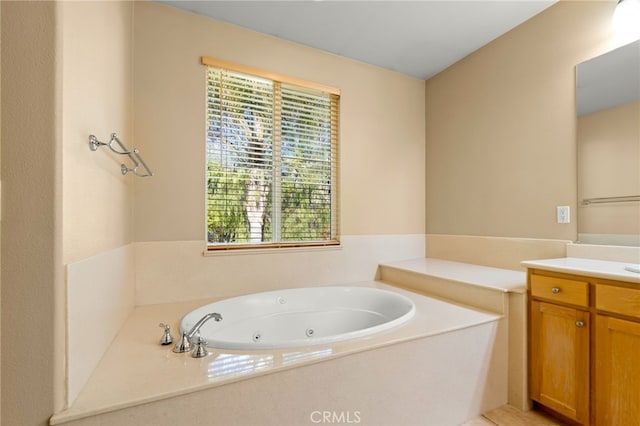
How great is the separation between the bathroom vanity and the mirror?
0.25 m

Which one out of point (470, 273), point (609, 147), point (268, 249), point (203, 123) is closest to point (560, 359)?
point (470, 273)

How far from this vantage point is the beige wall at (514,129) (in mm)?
2023

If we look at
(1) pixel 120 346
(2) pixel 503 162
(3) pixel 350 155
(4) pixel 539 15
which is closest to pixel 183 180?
(1) pixel 120 346

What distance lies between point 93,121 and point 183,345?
99 centimetres

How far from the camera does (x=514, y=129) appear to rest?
2.37 meters

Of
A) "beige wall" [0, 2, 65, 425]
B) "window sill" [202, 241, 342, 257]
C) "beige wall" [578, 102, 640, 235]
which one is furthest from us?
"window sill" [202, 241, 342, 257]

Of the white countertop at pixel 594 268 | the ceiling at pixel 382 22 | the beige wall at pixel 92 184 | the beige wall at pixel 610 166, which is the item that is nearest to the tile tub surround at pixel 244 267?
the beige wall at pixel 92 184

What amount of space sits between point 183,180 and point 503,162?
2.45m

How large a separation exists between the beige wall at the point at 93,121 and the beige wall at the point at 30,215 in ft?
0.17

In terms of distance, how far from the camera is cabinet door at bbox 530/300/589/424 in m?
1.47

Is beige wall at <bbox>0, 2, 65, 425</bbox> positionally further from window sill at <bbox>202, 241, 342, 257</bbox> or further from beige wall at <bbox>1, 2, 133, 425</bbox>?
window sill at <bbox>202, 241, 342, 257</bbox>

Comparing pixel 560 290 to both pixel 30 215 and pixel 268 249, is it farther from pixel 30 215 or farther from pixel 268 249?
pixel 30 215

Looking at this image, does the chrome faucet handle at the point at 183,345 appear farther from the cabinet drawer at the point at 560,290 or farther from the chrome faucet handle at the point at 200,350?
the cabinet drawer at the point at 560,290

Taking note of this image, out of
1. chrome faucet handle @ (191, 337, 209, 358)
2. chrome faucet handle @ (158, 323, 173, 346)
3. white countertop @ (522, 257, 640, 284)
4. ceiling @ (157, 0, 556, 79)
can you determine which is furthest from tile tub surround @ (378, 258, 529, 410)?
ceiling @ (157, 0, 556, 79)
